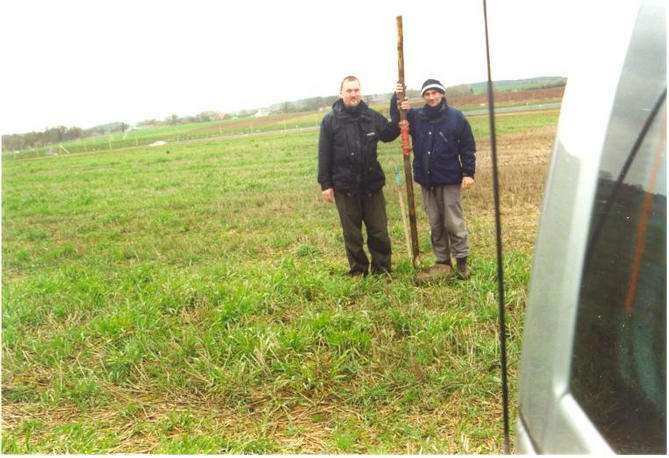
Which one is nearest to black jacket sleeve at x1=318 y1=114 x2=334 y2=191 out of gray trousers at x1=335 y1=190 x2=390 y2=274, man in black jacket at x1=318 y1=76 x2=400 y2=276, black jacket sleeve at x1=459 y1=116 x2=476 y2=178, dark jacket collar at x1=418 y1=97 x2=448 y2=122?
man in black jacket at x1=318 y1=76 x2=400 y2=276

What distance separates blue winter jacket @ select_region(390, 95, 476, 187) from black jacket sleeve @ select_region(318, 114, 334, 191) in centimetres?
64

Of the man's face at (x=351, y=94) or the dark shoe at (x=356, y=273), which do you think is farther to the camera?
the dark shoe at (x=356, y=273)

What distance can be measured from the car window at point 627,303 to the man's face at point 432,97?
357cm

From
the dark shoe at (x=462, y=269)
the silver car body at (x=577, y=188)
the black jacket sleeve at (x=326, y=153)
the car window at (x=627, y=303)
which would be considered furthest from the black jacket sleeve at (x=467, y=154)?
the car window at (x=627, y=303)

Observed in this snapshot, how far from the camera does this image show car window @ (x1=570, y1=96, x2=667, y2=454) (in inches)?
29.1

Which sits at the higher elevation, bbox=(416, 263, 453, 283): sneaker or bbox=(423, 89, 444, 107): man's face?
bbox=(423, 89, 444, 107): man's face

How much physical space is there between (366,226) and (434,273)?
71 cm

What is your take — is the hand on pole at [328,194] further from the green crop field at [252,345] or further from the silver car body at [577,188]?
the silver car body at [577,188]

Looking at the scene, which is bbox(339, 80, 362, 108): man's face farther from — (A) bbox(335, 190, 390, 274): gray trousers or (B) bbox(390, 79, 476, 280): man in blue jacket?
(A) bbox(335, 190, 390, 274): gray trousers

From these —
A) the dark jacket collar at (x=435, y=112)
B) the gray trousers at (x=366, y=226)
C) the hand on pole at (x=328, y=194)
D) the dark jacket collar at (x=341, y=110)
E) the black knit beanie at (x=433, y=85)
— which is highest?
the black knit beanie at (x=433, y=85)

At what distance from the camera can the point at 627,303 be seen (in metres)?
0.78

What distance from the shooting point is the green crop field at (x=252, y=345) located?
8.98ft

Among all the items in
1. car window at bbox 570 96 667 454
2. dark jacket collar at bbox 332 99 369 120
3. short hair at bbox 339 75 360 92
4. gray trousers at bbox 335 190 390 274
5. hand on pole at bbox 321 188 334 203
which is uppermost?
short hair at bbox 339 75 360 92

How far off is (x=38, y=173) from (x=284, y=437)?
1594cm
